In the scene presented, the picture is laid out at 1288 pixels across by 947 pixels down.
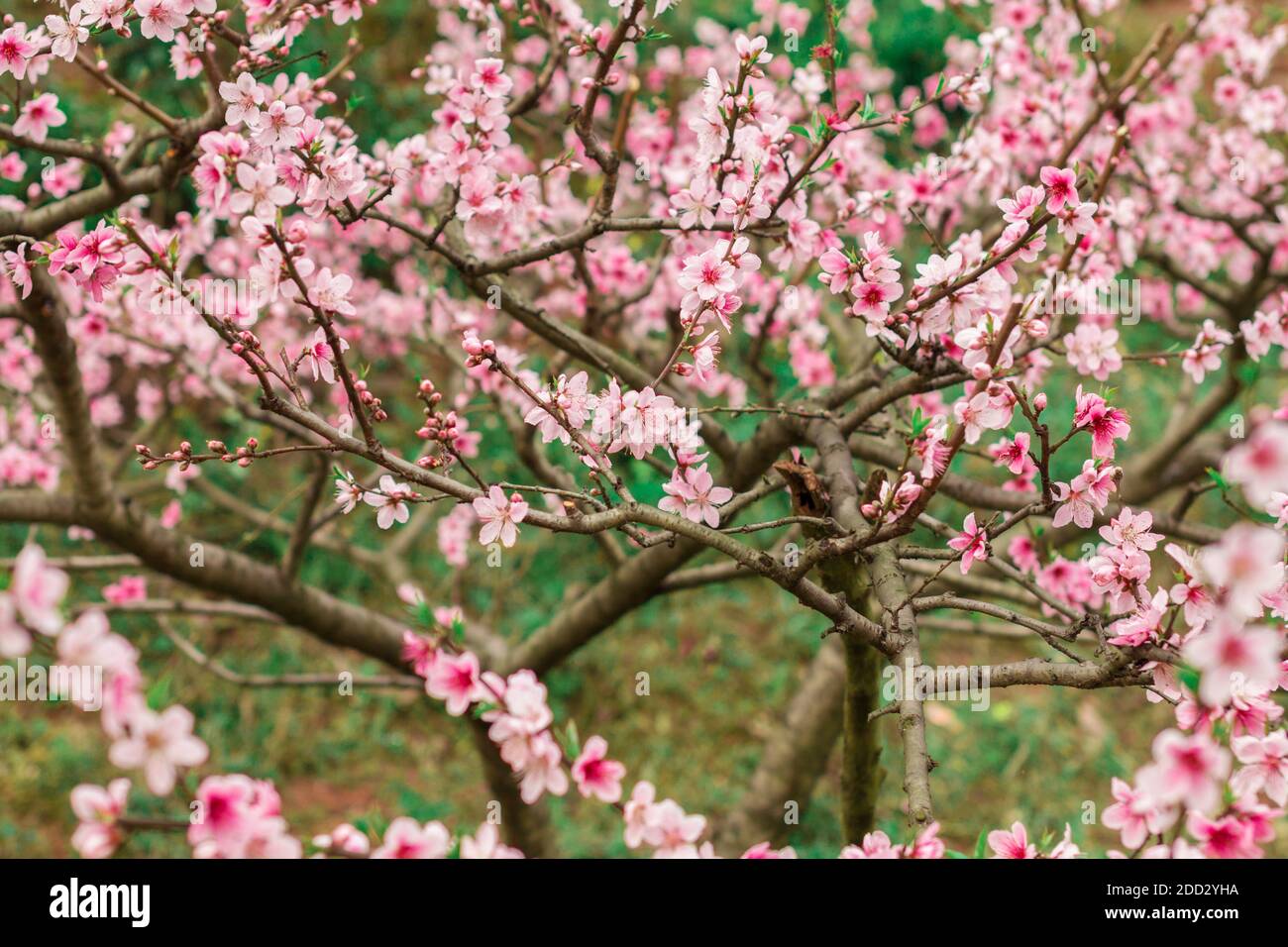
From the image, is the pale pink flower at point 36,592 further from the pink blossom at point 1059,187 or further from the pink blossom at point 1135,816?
the pink blossom at point 1059,187

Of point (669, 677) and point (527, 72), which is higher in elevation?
point (527, 72)

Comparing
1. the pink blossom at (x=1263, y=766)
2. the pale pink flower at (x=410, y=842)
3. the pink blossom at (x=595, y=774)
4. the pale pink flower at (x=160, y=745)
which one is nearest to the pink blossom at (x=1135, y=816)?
the pink blossom at (x=1263, y=766)

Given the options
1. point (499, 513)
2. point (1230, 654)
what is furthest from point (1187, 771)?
point (499, 513)

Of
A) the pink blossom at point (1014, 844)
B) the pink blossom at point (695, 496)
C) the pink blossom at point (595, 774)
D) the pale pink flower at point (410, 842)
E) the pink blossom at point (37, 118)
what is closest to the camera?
the pale pink flower at point (410, 842)

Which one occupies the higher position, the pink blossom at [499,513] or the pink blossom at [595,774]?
the pink blossom at [499,513]

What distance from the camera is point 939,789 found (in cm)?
500

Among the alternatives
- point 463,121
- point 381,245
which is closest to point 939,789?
point 463,121

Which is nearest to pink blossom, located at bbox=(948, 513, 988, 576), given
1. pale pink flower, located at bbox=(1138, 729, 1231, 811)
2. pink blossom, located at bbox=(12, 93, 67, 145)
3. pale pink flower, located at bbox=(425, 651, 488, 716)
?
pale pink flower, located at bbox=(1138, 729, 1231, 811)

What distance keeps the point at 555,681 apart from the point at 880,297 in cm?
411
